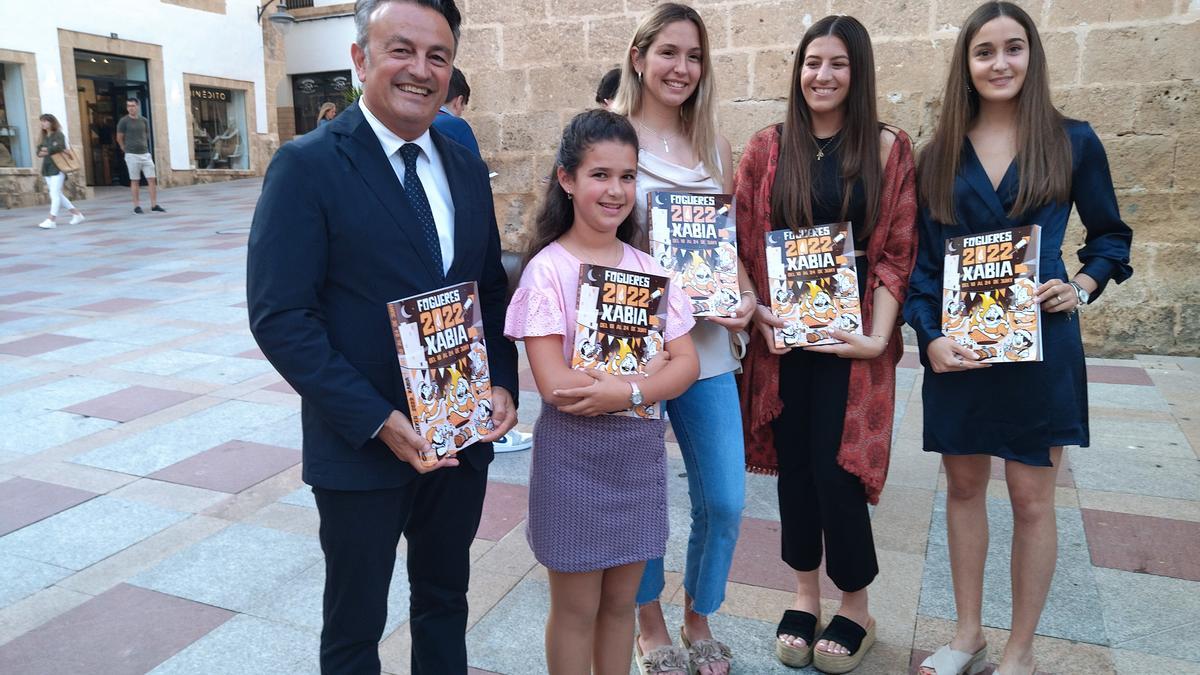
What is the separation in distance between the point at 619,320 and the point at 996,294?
1044 millimetres

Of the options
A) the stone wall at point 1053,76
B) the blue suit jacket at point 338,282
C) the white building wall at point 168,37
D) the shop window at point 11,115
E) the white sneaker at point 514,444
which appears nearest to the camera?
the blue suit jacket at point 338,282

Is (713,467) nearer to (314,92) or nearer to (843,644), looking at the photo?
(843,644)

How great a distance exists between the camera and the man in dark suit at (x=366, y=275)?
175 centimetres

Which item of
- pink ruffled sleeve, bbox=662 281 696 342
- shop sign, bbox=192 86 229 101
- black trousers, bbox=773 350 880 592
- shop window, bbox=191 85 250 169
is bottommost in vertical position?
black trousers, bbox=773 350 880 592

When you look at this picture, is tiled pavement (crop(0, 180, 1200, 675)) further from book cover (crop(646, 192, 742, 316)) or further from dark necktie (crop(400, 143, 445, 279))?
dark necktie (crop(400, 143, 445, 279))

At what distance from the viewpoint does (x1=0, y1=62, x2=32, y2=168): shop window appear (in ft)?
55.3

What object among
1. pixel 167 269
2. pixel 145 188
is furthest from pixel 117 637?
pixel 145 188

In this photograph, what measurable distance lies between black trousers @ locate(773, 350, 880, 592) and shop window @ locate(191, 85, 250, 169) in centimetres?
2180

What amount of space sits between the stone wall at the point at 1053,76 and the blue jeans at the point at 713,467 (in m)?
4.75

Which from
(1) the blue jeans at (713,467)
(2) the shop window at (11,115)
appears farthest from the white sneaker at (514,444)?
(2) the shop window at (11,115)

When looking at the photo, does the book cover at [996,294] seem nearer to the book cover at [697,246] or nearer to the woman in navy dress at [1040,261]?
the woman in navy dress at [1040,261]

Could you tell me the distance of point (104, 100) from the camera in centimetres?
1942

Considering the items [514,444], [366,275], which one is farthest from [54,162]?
[366,275]

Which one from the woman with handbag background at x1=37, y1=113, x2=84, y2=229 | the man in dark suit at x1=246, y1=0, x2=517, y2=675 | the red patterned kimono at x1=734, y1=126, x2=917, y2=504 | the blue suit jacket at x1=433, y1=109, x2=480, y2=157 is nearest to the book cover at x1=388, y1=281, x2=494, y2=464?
the man in dark suit at x1=246, y1=0, x2=517, y2=675
